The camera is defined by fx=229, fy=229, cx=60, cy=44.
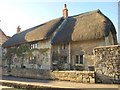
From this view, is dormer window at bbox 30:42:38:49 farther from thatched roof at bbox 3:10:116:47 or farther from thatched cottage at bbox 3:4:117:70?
thatched roof at bbox 3:10:116:47

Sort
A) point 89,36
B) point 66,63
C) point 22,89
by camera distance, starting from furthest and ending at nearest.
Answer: point 66,63 → point 89,36 → point 22,89

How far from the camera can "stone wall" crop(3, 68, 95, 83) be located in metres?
20.8

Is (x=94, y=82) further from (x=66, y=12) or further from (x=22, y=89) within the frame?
(x=66, y=12)

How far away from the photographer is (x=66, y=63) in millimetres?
32406

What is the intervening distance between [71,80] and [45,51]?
12906 mm

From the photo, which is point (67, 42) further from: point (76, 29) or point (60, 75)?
point (60, 75)

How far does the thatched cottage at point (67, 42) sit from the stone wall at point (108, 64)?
485 cm

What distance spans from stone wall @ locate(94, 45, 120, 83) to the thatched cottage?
15.9 ft

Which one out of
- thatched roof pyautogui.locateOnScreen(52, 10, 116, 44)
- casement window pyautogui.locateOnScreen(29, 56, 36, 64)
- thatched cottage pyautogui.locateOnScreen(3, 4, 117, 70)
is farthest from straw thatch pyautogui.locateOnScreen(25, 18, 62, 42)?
casement window pyautogui.locateOnScreen(29, 56, 36, 64)

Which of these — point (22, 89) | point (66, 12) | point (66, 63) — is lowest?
point (22, 89)

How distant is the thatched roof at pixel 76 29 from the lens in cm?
2903

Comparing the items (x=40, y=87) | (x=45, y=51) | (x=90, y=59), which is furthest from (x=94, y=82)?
(x=45, y=51)

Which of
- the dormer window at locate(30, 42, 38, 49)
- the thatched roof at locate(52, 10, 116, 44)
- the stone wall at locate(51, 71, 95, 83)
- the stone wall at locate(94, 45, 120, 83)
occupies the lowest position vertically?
the stone wall at locate(51, 71, 95, 83)

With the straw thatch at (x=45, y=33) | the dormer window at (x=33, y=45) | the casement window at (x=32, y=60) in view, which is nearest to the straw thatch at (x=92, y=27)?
the straw thatch at (x=45, y=33)
